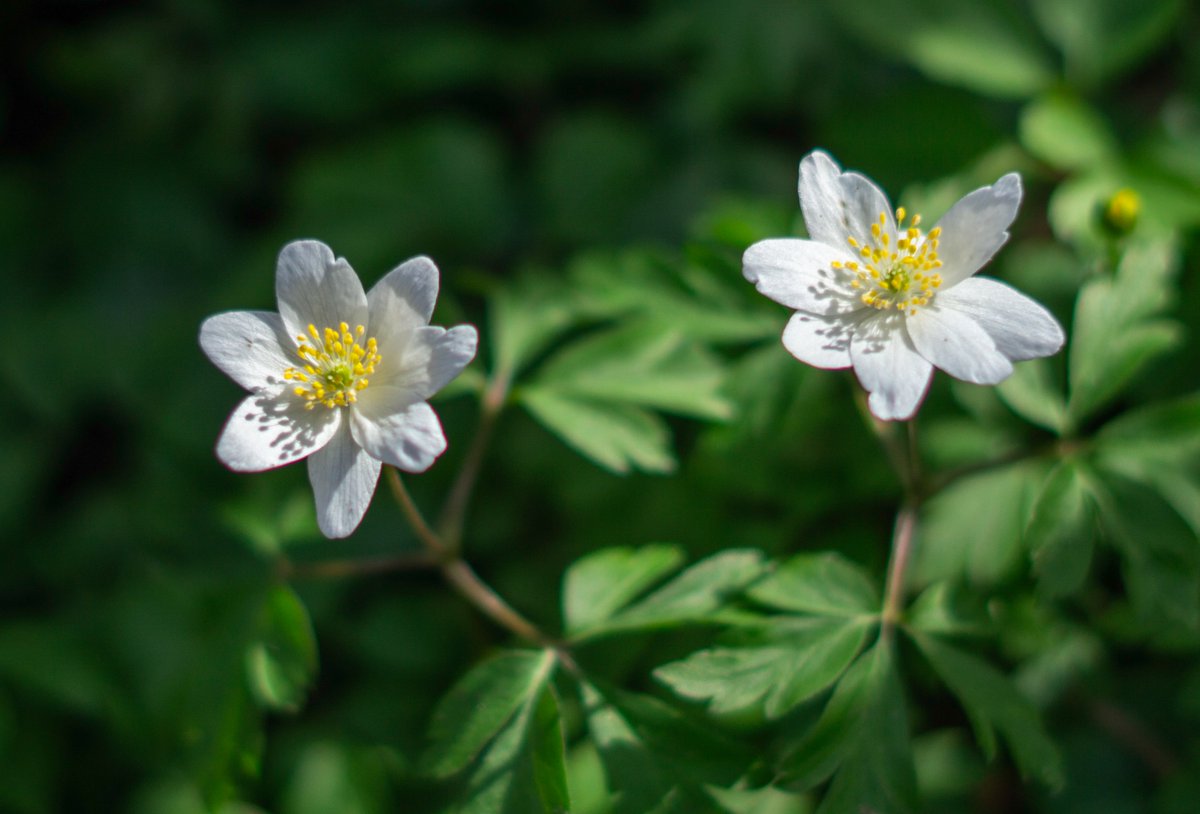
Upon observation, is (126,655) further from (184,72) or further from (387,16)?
(387,16)

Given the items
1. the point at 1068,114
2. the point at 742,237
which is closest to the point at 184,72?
the point at 742,237

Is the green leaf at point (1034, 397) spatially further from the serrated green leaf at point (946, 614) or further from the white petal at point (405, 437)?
the white petal at point (405, 437)

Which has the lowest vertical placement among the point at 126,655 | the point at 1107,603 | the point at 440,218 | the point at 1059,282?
the point at 126,655

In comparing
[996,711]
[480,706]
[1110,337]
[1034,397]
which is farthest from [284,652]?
[1110,337]

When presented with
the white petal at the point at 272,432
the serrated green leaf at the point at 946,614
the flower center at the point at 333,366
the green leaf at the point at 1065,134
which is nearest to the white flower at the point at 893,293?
the serrated green leaf at the point at 946,614

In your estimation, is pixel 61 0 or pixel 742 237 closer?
pixel 742 237
